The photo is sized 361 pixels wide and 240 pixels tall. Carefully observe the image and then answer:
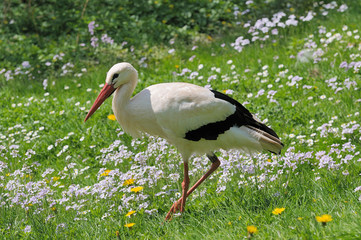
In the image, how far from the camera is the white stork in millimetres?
4102

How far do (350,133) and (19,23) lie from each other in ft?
21.0

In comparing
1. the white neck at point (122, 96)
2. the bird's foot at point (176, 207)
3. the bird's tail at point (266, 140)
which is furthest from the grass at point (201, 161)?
the white neck at point (122, 96)

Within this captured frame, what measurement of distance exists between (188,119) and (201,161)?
822 mm

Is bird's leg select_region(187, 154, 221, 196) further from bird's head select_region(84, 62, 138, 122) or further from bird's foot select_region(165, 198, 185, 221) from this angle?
bird's head select_region(84, 62, 138, 122)

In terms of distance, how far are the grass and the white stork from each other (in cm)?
25

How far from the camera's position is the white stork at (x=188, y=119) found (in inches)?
161

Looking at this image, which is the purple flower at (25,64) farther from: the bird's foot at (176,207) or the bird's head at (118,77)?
the bird's foot at (176,207)

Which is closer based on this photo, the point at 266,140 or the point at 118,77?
the point at 266,140

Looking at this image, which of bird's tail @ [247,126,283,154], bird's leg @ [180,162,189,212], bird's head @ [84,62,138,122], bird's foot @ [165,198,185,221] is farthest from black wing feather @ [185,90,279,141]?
bird's head @ [84,62,138,122]

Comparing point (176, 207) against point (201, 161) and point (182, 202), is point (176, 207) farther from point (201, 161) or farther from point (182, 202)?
point (201, 161)

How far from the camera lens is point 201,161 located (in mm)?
4832

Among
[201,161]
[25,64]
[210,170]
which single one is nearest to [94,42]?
[25,64]

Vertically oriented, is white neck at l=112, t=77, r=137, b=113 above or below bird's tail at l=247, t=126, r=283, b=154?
above

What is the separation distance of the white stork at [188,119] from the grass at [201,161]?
251 millimetres
